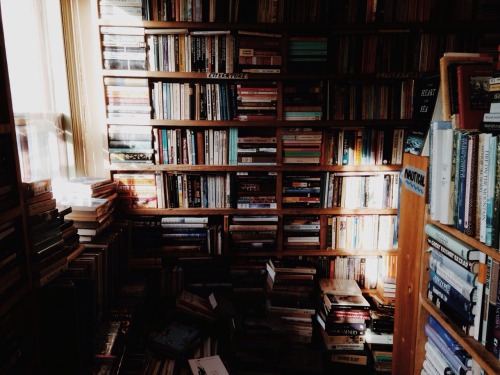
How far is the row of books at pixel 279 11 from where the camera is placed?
7.55 ft

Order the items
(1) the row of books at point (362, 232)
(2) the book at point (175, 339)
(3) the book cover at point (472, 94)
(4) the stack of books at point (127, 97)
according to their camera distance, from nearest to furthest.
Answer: (3) the book cover at point (472, 94)
(2) the book at point (175, 339)
(4) the stack of books at point (127, 97)
(1) the row of books at point (362, 232)

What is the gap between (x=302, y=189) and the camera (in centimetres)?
255

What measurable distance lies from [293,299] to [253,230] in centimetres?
51

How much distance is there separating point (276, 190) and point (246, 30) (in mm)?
1031

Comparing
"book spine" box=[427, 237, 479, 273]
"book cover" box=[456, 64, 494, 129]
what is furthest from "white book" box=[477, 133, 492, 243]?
"book cover" box=[456, 64, 494, 129]

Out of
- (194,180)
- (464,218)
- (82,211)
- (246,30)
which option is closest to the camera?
(464,218)

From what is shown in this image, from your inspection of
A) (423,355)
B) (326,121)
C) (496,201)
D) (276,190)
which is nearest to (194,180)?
(276,190)

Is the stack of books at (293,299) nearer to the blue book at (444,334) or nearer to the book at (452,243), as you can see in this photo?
the blue book at (444,334)

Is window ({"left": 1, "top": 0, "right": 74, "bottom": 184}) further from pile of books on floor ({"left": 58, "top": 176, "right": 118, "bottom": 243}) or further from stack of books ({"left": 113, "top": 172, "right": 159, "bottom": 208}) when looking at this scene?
stack of books ({"left": 113, "top": 172, "right": 159, "bottom": 208})

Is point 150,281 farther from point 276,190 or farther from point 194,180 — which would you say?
point 276,190

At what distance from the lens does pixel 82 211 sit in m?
1.99

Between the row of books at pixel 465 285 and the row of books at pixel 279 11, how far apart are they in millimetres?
1575

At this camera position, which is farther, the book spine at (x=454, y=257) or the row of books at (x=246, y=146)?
the row of books at (x=246, y=146)

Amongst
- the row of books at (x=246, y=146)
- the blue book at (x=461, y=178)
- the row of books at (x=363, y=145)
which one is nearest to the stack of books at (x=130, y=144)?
the row of books at (x=246, y=146)
